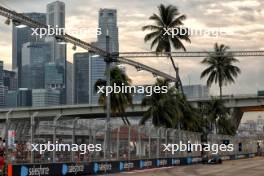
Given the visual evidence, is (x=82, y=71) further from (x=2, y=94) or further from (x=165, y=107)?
(x=2, y=94)

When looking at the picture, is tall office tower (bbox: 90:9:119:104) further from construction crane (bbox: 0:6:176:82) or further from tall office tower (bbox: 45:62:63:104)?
tall office tower (bbox: 45:62:63:104)

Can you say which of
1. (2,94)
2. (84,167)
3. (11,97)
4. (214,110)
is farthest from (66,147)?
(11,97)

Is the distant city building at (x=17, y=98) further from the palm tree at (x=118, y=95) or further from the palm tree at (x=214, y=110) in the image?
the palm tree at (x=118, y=95)

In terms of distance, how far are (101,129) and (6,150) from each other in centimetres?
1007

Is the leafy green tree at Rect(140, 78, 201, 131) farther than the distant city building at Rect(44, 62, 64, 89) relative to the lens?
No

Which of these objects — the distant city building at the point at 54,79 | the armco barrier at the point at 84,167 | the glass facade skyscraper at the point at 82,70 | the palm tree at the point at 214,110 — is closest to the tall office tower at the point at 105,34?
the glass facade skyscraper at the point at 82,70

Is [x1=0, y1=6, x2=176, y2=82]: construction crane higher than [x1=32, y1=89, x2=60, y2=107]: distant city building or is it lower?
lower

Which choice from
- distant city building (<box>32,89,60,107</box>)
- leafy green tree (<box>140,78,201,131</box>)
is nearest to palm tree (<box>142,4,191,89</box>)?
leafy green tree (<box>140,78,201,131</box>)

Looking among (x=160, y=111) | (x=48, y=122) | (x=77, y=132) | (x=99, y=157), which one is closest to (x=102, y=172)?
(x=99, y=157)

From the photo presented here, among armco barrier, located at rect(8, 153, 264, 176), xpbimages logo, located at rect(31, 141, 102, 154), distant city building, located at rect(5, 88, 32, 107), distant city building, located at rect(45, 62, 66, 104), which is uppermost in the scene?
distant city building, located at rect(45, 62, 66, 104)

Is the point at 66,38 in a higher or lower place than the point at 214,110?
higher

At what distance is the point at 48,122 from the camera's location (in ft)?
90.4

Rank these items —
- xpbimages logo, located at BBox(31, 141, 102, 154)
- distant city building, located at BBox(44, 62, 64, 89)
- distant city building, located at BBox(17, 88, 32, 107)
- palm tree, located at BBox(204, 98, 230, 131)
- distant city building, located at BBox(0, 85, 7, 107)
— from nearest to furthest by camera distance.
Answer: xpbimages logo, located at BBox(31, 141, 102, 154) → palm tree, located at BBox(204, 98, 230, 131) → distant city building, located at BBox(44, 62, 64, 89) → distant city building, located at BBox(0, 85, 7, 107) → distant city building, located at BBox(17, 88, 32, 107)

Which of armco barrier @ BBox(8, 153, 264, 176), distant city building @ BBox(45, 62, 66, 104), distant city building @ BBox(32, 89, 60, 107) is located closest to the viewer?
armco barrier @ BBox(8, 153, 264, 176)
